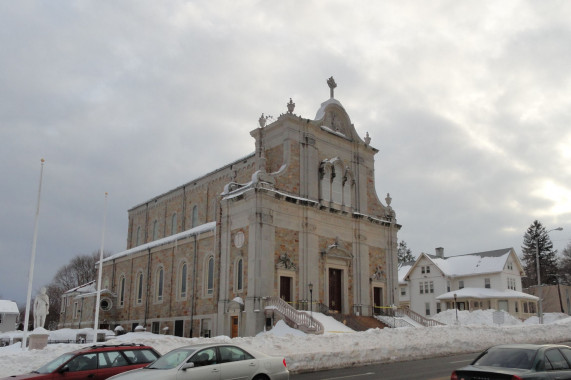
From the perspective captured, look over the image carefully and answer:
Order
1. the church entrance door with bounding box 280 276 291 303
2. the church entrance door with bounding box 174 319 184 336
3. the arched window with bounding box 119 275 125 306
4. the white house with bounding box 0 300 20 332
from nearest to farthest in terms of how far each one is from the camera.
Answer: the church entrance door with bounding box 280 276 291 303
the church entrance door with bounding box 174 319 184 336
the arched window with bounding box 119 275 125 306
the white house with bounding box 0 300 20 332

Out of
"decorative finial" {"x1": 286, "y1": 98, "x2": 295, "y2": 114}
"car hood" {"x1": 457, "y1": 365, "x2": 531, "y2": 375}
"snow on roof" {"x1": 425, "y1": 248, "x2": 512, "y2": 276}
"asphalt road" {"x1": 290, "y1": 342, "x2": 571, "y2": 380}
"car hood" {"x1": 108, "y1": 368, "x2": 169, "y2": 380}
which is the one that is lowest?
"asphalt road" {"x1": 290, "y1": 342, "x2": 571, "y2": 380}

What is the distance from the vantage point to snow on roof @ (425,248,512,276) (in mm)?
62938

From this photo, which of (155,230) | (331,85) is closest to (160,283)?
(155,230)

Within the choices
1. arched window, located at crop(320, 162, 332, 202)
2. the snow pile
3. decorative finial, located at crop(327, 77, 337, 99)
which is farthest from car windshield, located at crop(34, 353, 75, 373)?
the snow pile

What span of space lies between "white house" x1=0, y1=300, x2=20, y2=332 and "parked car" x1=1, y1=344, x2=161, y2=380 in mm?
60880

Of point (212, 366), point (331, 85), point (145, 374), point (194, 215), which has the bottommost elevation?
point (145, 374)

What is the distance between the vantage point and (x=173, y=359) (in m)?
12.3

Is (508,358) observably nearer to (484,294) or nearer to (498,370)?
(498,370)

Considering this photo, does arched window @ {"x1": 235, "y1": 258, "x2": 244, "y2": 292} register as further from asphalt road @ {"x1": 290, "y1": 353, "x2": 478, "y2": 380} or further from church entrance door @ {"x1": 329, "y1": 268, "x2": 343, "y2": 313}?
asphalt road @ {"x1": 290, "y1": 353, "x2": 478, "y2": 380}

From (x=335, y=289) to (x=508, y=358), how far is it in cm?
2883

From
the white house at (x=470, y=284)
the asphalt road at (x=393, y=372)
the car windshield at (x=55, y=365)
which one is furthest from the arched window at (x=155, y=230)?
the car windshield at (x=55, y=365)

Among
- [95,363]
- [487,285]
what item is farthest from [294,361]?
[487,285]

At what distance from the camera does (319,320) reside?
3241 centimetres

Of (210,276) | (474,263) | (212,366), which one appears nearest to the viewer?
(212,366)
